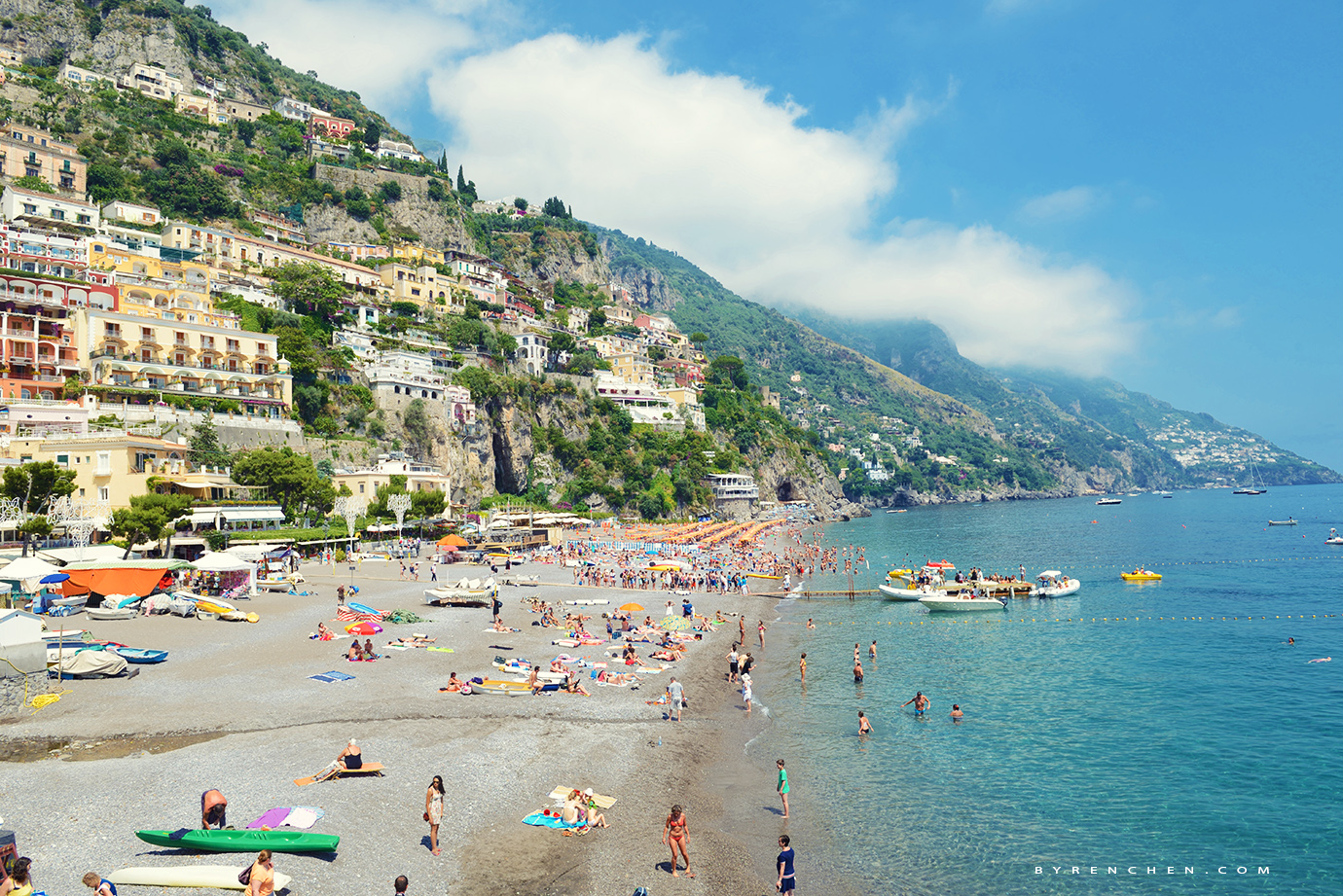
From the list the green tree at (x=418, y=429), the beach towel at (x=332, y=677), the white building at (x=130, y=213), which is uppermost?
the white building at (x=130, y=213)

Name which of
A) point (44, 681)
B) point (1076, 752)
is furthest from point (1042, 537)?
point (44, 681)

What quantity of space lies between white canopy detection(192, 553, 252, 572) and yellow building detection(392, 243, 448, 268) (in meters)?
77.4

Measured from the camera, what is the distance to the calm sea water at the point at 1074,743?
501 inches

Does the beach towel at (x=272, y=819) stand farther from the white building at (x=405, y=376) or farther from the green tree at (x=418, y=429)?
the white building at (x=405, y=376)

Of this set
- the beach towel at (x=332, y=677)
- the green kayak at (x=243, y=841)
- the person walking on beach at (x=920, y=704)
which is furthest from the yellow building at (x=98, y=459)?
the person walking on beach at (x=920, y=704)

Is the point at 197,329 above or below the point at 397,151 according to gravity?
below

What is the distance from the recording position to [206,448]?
46469 millimetres

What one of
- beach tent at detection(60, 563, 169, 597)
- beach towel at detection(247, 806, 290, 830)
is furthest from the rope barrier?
beach towel at detection(247, 806, 290, 830)

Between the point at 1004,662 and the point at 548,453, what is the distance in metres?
62.6

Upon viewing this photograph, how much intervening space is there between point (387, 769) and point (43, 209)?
80.2 meters

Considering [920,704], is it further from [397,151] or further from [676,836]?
[397,151]

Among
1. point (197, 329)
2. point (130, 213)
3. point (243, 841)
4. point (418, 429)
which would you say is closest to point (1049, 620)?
point (243, 841)

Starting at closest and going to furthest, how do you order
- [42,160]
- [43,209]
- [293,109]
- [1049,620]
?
1. [1049,620]
2. [43,209]
3. [42,160]
4. [293,109]

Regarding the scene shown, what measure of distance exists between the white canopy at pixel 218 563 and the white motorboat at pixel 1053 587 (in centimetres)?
4057
